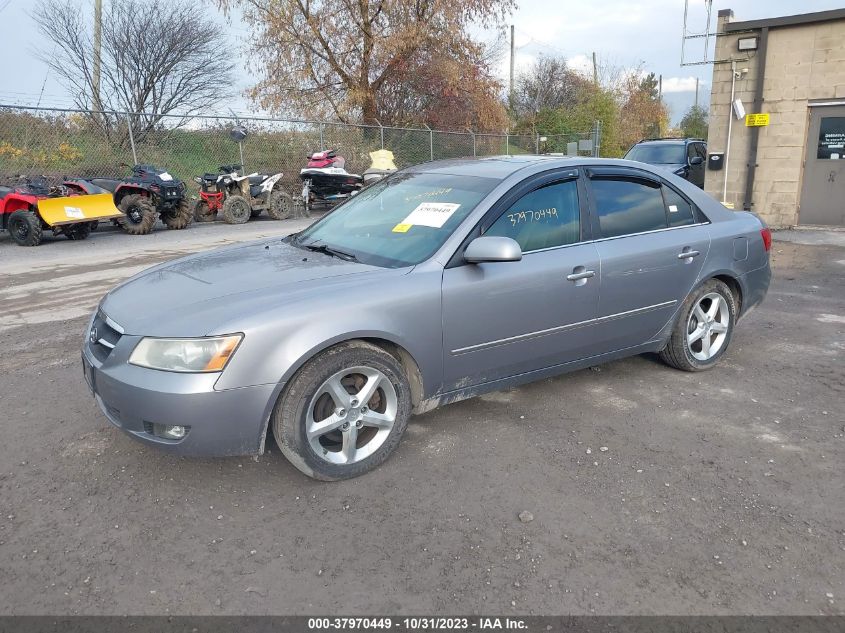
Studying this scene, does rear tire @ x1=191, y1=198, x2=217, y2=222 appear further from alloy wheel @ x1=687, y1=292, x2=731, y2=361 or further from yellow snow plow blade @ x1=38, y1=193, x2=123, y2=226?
alloy wheel @ x1=687, y1=292, x2=731, y2=361

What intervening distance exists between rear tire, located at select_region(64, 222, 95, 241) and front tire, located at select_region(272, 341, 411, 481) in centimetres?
981

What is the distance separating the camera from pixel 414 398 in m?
3.44

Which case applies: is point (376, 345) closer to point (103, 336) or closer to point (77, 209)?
point (103, 336)

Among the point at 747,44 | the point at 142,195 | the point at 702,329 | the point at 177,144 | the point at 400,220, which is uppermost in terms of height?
the point at 747,44

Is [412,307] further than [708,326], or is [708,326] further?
[708,326]

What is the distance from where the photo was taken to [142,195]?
1224cm

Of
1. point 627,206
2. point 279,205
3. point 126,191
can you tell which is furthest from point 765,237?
point 279,205

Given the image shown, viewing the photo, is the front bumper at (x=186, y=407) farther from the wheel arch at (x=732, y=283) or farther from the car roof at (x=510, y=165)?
the wheel arch at (x=732, y=283)

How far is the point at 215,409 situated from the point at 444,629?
1329mm

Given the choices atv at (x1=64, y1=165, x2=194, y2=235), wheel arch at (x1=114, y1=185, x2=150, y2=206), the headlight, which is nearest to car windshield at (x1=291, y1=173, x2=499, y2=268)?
the headlight

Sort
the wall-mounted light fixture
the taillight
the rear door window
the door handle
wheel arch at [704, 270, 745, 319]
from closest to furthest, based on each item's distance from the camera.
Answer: the door handle
the rear door window
wheel arch at [704, 270, 745, 319]
the taillight
the wall-mounted light fixture

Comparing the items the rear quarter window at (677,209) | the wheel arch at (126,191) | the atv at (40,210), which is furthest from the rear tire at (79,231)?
the rear quarter window at (677,209)

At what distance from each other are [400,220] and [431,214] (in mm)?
213

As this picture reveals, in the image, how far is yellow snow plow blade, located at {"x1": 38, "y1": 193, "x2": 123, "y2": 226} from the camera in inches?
417
